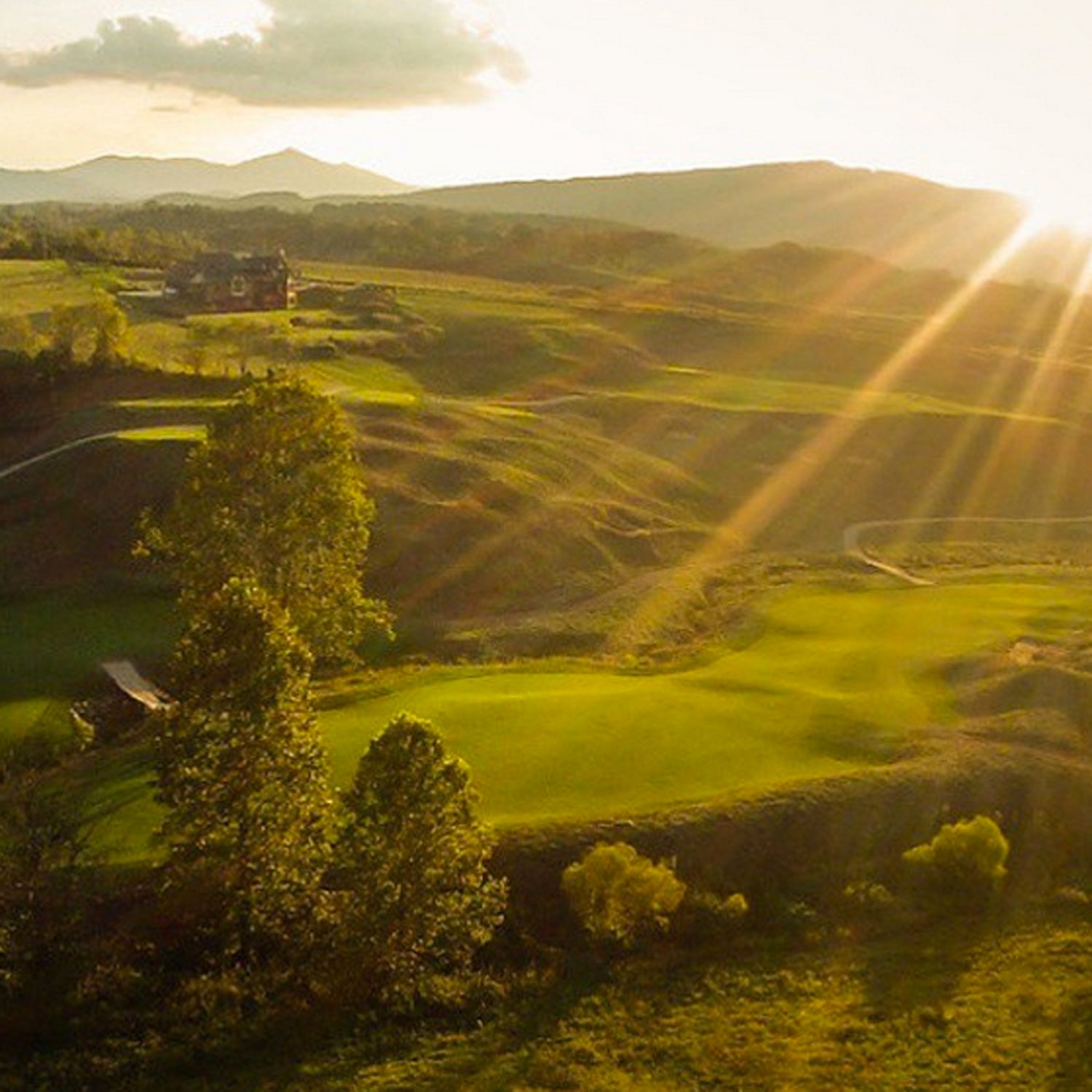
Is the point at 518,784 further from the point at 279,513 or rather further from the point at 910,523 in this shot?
the point at 910,523

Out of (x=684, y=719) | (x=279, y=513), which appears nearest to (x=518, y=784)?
(x=684, y=719)

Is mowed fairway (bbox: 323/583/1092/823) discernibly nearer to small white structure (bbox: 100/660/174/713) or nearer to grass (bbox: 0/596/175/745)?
small white structure (bbox: 100/660/174/713)

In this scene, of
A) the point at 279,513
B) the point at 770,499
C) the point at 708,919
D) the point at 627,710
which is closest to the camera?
the point at 708,919

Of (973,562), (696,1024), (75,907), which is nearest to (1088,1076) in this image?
(696,1024)

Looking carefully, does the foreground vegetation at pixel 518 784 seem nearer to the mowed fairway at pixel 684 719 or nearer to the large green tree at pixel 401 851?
the large green tree at pixel 401 851

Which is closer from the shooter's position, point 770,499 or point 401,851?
point 401,851

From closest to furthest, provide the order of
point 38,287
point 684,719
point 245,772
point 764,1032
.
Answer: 1. point 245,772
2. point 764,1032
3. point 684,719
4. point 38,287

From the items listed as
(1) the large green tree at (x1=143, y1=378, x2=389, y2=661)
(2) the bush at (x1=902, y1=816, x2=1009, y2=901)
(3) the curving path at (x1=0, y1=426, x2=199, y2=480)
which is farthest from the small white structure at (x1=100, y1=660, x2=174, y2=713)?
(2) the bush at (x1=902, y1=816, x2=1009, y2=901)
